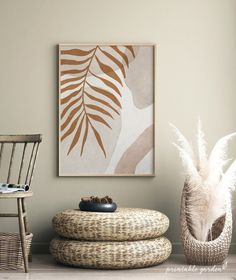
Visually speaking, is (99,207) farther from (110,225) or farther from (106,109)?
(106,109)

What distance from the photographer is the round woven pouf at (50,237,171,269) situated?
399cm

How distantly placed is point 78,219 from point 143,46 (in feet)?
4.85

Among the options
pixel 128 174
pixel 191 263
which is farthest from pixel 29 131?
pixel 191 263

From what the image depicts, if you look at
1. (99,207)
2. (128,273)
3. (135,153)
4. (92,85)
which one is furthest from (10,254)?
(92,85)

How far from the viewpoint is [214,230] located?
4.56m

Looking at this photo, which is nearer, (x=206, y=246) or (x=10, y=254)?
(x=10, y=254)

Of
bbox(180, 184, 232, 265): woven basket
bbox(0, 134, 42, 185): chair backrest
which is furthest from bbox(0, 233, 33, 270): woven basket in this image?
bbox(180, 184, 232, 265): woven basket

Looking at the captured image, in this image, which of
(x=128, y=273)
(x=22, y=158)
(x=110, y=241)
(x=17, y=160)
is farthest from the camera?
(x=17, y=160)

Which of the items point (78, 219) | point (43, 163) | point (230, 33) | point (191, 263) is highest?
point (230, 33)

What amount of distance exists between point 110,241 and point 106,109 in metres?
1.12

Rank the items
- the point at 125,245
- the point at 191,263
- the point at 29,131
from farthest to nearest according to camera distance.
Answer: the point at 29,131, the point at 191,263, the point at 125,245

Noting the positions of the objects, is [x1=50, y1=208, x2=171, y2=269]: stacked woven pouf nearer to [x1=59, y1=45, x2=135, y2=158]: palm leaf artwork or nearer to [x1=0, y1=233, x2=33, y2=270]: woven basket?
A: [x1=0, y1=233, x2=33, y2=270]: woven basket

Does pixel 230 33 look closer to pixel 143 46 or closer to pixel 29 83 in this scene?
pixel 143 46

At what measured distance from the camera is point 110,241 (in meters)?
4.08
